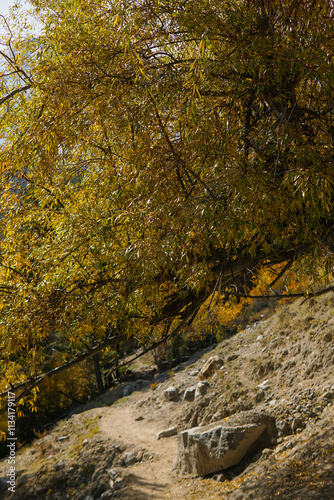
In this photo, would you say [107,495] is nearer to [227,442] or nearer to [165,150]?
[227,442]

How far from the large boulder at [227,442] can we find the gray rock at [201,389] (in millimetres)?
3920

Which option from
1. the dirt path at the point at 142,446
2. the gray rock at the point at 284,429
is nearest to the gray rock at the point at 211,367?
the dirt path at the point at 142,446

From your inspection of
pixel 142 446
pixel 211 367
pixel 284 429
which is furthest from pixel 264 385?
pixel 211 367

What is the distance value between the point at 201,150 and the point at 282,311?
Answer: 1115 cm

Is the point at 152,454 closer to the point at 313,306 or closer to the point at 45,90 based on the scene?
the point at 313,306

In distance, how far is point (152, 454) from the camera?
9484 mm

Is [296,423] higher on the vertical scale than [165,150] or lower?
lower

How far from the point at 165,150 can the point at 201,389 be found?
985 cm

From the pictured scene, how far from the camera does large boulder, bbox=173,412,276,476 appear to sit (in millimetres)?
7152

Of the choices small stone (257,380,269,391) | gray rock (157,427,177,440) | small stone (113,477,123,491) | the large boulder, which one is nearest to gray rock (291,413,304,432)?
the large boulder

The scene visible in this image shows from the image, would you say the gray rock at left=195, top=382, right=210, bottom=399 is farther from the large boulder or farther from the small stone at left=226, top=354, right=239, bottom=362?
the large boulder

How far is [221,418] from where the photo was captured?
9.33 meters

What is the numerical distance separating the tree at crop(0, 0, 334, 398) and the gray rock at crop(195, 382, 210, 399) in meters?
8.33

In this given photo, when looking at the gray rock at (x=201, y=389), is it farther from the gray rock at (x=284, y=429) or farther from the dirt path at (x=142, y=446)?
the gray rock at (x=284, y=429)
